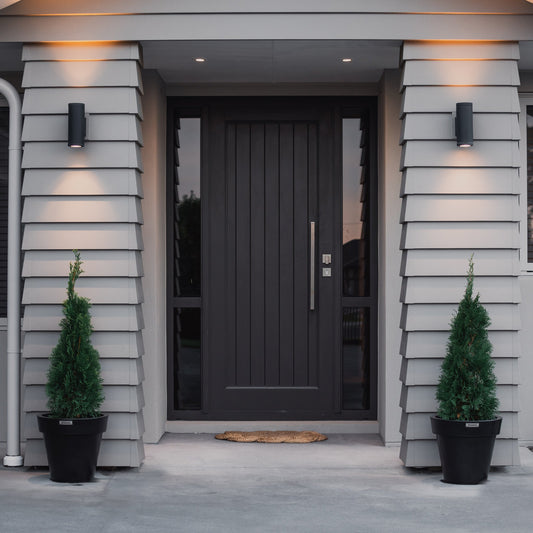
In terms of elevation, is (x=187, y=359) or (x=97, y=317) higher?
(x=97, y=317)

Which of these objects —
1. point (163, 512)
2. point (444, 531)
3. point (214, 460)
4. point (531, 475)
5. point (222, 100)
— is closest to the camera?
point (444, 531)

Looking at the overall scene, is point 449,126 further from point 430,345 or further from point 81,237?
point 81,237

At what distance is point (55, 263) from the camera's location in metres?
4.65

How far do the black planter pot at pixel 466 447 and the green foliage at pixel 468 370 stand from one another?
0.07 metres

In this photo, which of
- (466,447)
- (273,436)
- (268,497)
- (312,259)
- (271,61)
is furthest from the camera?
(312,259)

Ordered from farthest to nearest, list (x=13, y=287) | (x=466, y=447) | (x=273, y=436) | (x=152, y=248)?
(x=273, y=436), (x=152, y=248), (x=13, y=287), (x=466, y=447)

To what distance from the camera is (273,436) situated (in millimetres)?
5527

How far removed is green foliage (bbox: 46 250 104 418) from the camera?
4398 mm

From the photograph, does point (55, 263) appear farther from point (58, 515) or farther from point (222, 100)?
point (222, 100)

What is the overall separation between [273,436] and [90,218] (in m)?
1.89

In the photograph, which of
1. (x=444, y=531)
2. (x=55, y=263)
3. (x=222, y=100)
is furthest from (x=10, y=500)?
(x=222, y=100)

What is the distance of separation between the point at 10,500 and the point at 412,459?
207cm

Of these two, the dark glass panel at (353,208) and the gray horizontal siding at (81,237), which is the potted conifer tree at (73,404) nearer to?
the gray horizontal siding at (81,237)

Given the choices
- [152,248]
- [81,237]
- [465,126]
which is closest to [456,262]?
[465,126]
